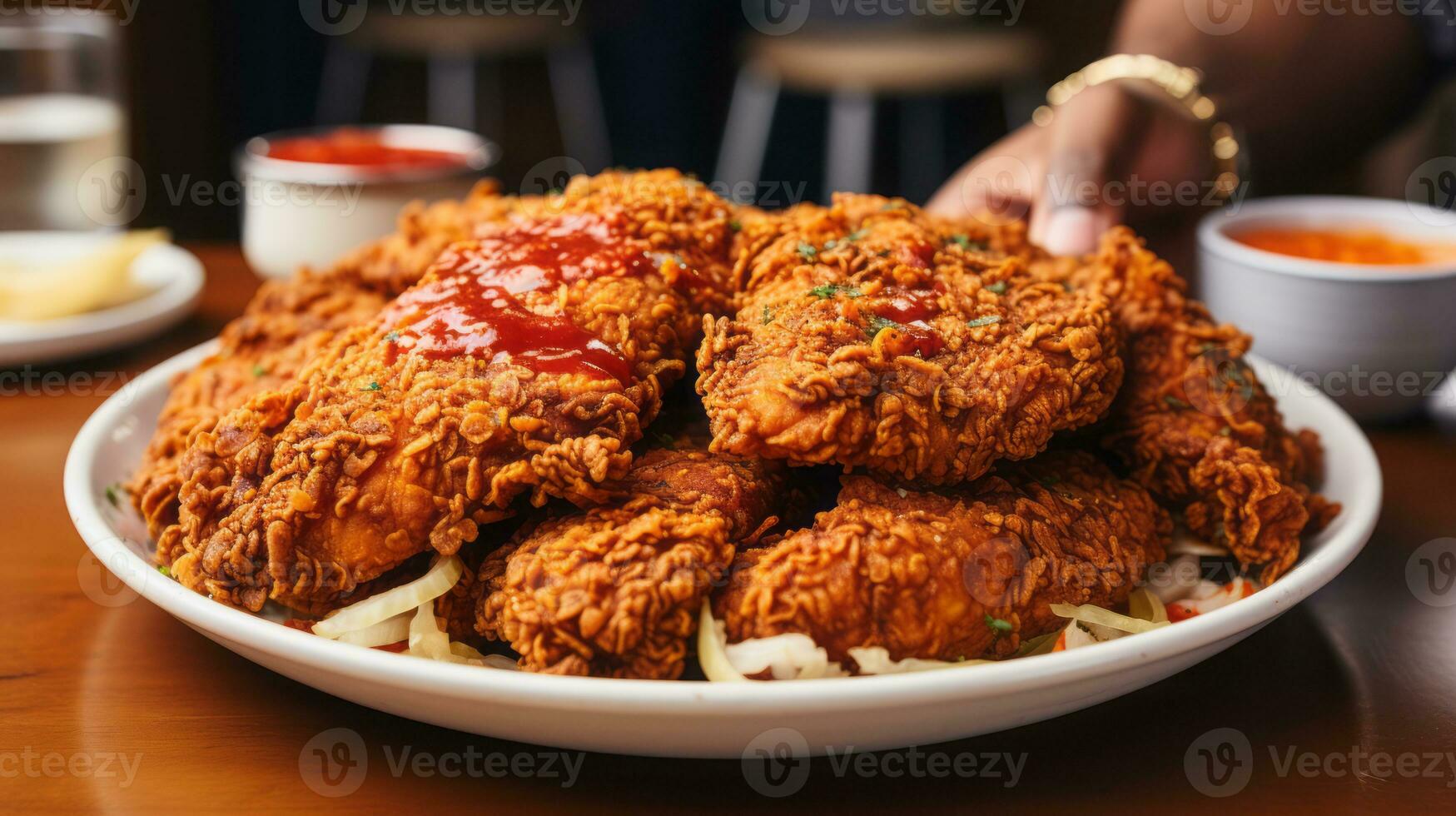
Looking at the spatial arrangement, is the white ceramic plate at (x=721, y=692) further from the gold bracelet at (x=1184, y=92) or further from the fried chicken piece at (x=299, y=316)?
the gold bracelet at (x=1184, y=92)

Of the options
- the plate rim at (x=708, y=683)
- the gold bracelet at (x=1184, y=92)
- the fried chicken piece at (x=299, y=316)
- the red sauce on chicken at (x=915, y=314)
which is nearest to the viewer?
the plate rim at (x=708, y=683)

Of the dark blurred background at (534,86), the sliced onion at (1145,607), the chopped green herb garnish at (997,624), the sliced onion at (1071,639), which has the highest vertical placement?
the chopped green herb garnish at (997,624)

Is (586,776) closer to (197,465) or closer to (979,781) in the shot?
(979,781)

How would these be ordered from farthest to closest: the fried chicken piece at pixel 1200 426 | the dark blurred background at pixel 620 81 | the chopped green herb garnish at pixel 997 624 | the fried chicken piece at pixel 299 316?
1. the dark blurred background at pixel 620 81
2. the fried chicken piece at pixel 299 316
3. the fried chicken piece at pixel 1200 426
4. the chopped green herb garnish at pixel 997 624

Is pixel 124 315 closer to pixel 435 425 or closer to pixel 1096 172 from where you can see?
pixel 435 425

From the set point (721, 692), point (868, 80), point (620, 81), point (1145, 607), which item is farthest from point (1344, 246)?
point (620, 81)

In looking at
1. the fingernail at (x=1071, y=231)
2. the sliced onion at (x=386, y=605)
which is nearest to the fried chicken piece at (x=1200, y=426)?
the fingernail at (x=1071, y=231)

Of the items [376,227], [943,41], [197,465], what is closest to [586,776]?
[197,465]
